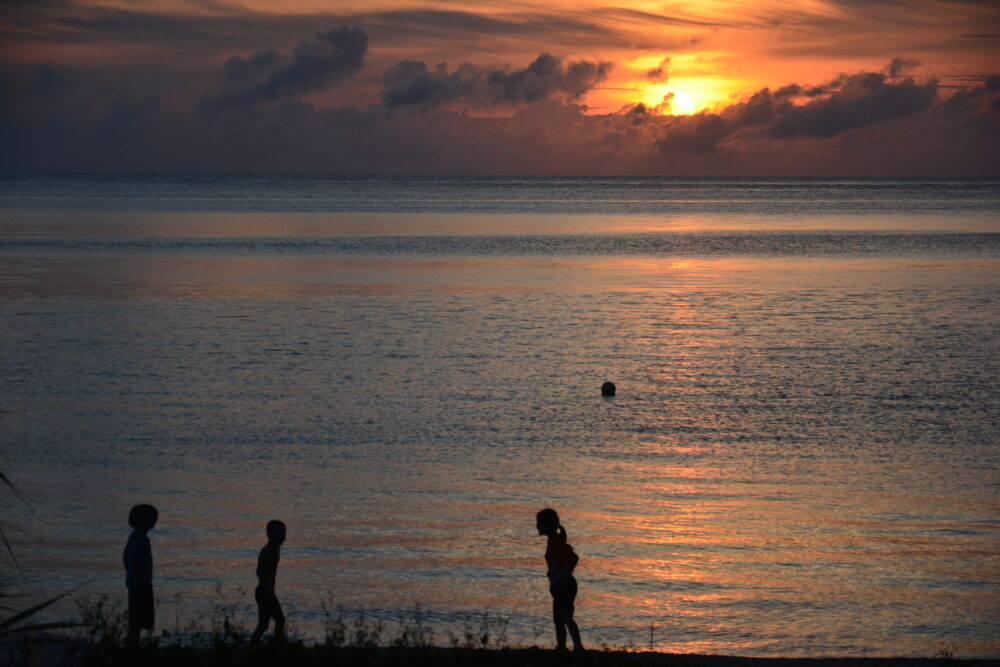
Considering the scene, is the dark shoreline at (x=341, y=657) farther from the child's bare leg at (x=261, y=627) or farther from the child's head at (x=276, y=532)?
the child's head at (x=276, y=532)

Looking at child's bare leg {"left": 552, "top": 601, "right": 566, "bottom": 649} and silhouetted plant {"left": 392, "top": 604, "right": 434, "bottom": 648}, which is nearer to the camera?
silhouetted plant {"left": 392, "top": 604, "right": 434, "bottom": 648}

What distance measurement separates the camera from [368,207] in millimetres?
144875

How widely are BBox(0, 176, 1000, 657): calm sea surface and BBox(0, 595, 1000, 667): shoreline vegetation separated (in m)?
0.47

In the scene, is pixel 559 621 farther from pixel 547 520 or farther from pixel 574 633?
pixel 547 520

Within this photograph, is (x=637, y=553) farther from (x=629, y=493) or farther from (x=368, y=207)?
(x=368, y=207)

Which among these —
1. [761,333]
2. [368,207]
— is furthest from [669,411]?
[368,207]

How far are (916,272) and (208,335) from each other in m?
38.9

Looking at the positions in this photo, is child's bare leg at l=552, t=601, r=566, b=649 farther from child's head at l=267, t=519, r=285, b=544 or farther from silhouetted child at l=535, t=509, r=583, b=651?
child's head at l=267, t=519, r=285, b=544

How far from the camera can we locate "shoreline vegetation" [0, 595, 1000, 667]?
A: 918cm

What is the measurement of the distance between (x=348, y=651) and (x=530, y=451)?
9.66m

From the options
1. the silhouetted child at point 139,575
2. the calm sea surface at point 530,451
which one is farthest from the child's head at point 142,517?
the calm sea surface at point 530,451

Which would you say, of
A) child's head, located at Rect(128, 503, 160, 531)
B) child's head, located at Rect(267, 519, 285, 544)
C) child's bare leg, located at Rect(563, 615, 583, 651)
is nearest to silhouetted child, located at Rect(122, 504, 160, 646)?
child's head, located at Rect(128, 503, 160, 531)

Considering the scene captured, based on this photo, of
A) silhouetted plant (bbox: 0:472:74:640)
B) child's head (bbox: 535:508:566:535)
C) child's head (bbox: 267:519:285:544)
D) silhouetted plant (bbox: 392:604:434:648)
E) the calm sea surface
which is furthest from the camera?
the calm sea surface

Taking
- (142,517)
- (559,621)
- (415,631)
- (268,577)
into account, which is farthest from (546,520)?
(142,517)
